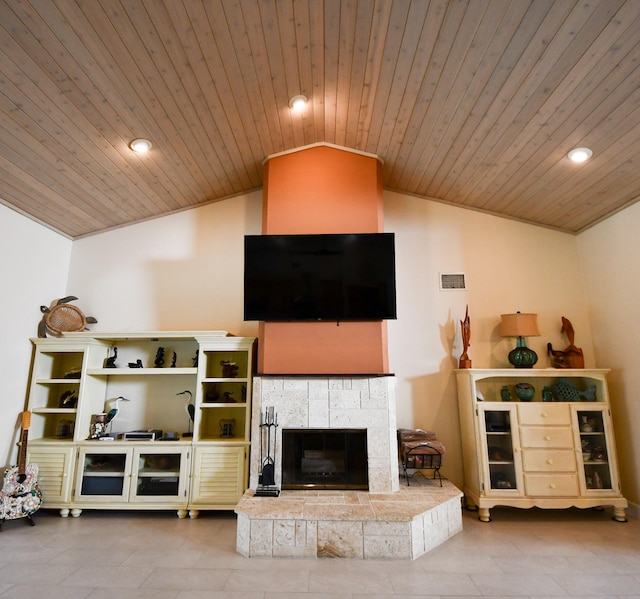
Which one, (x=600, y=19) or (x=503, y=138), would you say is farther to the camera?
(x=503, y=138)

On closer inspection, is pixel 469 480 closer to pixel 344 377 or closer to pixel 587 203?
pixel 344 377

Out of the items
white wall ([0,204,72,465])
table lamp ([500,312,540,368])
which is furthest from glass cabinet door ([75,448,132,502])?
table lamp ([500,312,540,368])

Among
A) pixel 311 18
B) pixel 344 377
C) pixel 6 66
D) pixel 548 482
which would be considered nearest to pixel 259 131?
pixel 311 18

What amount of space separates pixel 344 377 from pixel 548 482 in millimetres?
2020

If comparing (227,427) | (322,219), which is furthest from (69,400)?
(322,219)

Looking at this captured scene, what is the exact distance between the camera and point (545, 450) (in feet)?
11.9

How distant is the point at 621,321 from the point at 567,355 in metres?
0.58

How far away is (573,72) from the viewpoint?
2.55 m

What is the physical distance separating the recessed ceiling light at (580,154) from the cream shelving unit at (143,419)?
10.4 feet

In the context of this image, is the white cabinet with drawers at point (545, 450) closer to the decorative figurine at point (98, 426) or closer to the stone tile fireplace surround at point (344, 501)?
the stone tile fireplace surround at point (344, 501)

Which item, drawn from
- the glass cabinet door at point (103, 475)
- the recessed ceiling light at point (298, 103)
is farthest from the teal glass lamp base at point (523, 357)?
the glass cabinet door at point (103, 475)

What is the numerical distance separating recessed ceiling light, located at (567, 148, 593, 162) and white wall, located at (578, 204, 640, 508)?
90 cm

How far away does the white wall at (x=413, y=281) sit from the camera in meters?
4.31

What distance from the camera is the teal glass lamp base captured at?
4.04 meters
